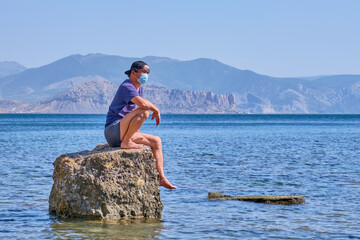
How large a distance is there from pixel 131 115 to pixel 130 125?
0.20 metres

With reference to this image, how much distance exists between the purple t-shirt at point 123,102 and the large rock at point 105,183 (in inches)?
27.3

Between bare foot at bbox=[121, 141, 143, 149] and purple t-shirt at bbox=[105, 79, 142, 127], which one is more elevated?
purple t-shirt at bbox=[105, 79, 142, 127]

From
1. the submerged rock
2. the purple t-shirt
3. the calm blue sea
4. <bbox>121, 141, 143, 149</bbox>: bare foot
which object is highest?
the purple t-shirt

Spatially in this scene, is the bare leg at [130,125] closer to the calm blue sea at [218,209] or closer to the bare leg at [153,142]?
the bare leg at [153,142]

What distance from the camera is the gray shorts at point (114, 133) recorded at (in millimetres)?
10820

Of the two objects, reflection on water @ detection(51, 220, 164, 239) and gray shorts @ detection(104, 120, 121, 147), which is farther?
gray shorts @ detection(104, 120, 121, 147)

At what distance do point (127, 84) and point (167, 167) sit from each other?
38.0 ft

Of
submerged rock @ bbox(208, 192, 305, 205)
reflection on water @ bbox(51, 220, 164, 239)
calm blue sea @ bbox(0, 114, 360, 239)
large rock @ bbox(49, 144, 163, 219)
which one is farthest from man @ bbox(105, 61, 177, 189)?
submerged rock @ bbox(208, 192, 305, 205)

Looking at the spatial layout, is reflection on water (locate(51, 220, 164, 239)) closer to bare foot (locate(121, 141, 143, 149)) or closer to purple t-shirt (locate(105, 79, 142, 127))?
bare foot (locate(121, 141, 143, 149))


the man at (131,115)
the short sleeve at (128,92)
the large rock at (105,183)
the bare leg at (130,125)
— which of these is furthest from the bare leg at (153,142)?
the short sleeve at (128,92)

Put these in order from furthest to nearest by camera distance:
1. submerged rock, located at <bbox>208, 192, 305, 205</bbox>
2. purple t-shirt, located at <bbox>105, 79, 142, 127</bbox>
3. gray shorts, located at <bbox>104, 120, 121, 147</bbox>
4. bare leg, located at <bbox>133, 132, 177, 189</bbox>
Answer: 1. submerged rock, located at <bbox>208, 192, 305, 205</bbox>
2. bare leg, located at <bbox>133, 132, 177, 189</bbox>
3. gray shorts, located at <bbox>104, 120, 121, 147</bbox>
4. purple t-shirt, located at <bbox>105, 79, 142, 127</bbox>

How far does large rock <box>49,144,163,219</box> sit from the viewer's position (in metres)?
10.3

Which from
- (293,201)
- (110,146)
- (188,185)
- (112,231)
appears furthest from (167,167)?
(112,231)

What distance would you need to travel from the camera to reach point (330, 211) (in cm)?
1230
